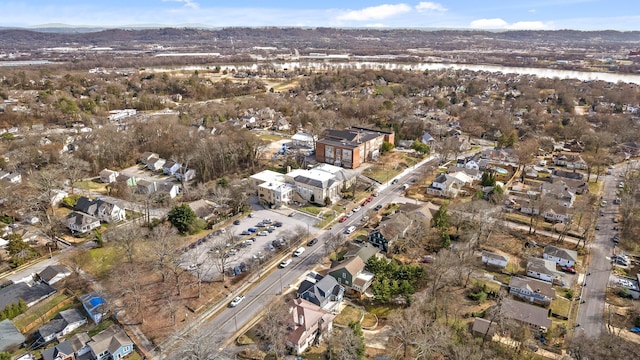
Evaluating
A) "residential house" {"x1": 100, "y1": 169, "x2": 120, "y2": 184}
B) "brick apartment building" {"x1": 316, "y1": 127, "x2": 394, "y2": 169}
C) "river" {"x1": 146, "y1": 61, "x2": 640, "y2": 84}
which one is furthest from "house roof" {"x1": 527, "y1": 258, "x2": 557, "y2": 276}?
"river" {"x1": 146, "y1": 61, "x2": 640, "y2": 84}

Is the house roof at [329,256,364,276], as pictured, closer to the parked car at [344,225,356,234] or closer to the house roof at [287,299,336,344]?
the house roof at [287,299,336,344]

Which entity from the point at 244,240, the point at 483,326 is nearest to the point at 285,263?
the point at 244,240

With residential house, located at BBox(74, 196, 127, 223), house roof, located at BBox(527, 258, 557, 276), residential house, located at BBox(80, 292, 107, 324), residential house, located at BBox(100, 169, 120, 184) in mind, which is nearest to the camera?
residential house, located at BBox(80, 292, 107, 324)

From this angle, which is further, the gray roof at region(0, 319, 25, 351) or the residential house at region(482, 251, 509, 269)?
the residential house at region(482, 251, 509, 269)

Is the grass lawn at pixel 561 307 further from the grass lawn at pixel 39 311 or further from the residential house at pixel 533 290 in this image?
the grass lawn at pixel 39 311

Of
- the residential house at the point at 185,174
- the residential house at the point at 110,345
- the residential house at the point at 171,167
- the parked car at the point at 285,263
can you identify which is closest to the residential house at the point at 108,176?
the residential house at the point at 171,167

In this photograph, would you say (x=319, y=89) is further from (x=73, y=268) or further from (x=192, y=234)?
(x=73, y=268)
